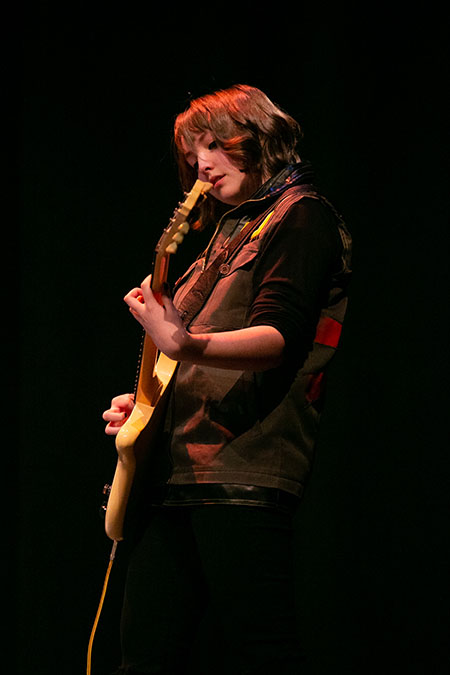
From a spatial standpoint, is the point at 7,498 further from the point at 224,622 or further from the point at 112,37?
the point at 112,37

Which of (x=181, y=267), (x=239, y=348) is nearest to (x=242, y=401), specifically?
(x=239, y=348)

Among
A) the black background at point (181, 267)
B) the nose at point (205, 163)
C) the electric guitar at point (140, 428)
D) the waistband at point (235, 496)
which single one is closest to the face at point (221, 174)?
the nose at point (205, 163)

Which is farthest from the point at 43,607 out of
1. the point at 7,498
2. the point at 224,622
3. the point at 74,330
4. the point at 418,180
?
the point at 418,180

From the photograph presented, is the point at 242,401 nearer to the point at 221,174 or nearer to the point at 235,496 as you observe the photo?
the point at 235,496

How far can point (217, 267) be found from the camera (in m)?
1.40

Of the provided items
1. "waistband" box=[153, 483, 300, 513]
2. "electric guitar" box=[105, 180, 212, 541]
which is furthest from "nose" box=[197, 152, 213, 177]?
"waistband" box=[153, 483, 300, 513]

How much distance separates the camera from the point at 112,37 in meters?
2.36

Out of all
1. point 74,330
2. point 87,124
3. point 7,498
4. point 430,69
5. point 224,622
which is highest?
point 430,69

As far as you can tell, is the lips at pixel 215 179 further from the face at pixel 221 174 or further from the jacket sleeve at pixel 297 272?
the jacket sleeve at pixel 297 272

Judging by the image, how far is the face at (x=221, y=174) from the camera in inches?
57.7

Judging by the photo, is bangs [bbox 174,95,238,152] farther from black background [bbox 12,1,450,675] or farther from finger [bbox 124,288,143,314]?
black background [bbox 12,1,450,675]

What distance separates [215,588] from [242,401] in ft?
0.96

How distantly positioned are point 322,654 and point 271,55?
171cm

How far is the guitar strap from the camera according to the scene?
1368 mm
